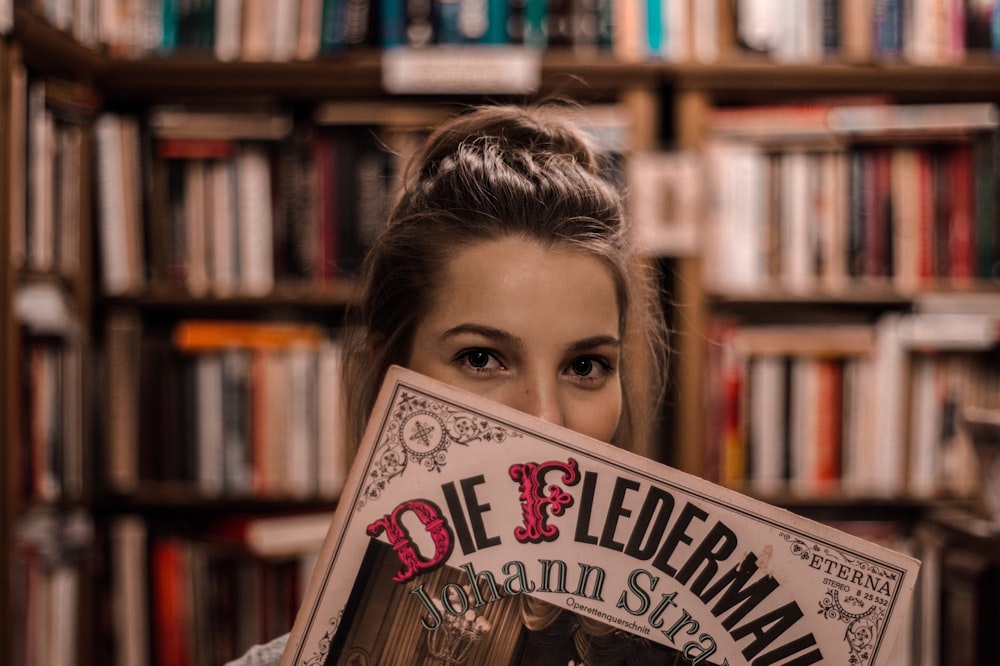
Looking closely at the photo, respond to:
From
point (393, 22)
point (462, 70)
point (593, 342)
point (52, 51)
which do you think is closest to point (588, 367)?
point (593, 342)

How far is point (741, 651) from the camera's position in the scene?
522 mm

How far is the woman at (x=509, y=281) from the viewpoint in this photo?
675 mm

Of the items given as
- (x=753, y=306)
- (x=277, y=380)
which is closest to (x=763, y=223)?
(x=753, y=306)

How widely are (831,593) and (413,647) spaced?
0.77ft

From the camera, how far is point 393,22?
5.19 feet

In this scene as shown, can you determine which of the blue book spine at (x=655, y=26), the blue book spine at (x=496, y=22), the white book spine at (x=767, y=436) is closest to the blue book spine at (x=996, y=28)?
the blue book spine at (x=655, y=26)

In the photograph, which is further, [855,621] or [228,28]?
[228,28]

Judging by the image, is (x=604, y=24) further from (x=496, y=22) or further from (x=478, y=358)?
(x=478, y=358)

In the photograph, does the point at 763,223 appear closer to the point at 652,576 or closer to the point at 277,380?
the point at 277,380

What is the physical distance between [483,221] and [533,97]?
0.89 metres

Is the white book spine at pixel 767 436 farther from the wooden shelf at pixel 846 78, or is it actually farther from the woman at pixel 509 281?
the woman at pixel 509 281

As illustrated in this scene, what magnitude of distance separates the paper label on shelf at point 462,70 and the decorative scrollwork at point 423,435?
109cm

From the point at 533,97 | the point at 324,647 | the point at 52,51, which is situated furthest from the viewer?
the point at 533,97

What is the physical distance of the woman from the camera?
67cm
